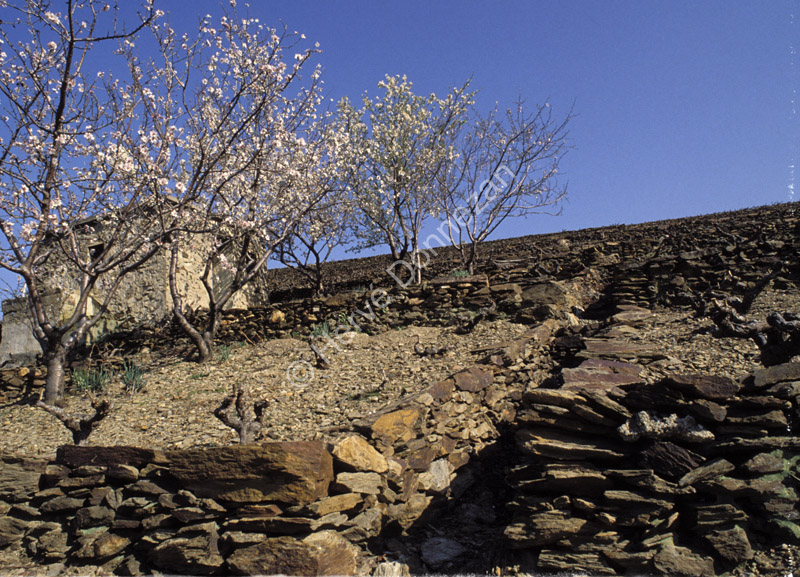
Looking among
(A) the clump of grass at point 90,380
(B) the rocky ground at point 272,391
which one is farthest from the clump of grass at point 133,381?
(A) the clump of grass at point 90,380

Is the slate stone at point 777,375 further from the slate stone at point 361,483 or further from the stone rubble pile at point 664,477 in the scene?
the slate stone at point 361,483

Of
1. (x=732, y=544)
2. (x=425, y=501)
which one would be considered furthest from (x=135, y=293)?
(x=732, y=544)

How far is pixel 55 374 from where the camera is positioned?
23.1ft

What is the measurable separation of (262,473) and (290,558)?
2.15ft

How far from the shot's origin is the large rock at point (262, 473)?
386 cm

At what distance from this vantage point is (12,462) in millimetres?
4539

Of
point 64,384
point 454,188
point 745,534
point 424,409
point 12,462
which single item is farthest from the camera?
point 454,188

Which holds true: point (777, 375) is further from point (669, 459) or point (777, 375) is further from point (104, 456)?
point (104, 456)

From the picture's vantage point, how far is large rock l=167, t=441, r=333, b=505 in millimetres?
3859

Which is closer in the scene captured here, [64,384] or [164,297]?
[64,384]

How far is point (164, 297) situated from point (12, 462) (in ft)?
23.9

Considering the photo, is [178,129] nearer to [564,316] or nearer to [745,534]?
[564,316]

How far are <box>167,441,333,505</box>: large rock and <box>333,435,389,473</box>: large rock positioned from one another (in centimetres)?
12

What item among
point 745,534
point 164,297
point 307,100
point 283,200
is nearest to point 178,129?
point 307,100
